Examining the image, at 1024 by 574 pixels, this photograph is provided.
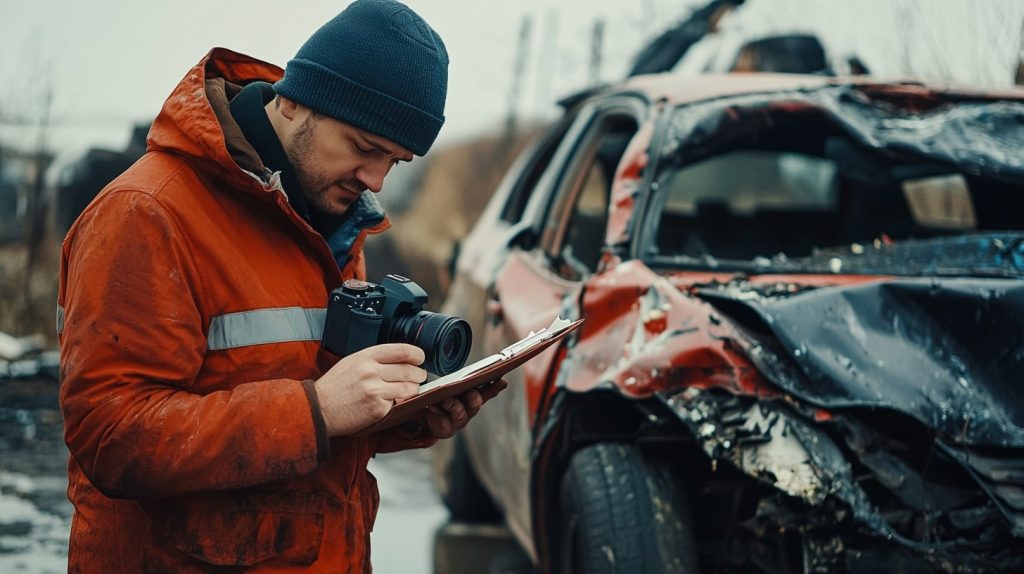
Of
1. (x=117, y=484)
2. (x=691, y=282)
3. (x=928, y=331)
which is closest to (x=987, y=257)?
(x=928, y=331)

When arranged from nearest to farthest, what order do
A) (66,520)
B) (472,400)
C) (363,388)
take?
(363,388)
(472,400)
(66,520)

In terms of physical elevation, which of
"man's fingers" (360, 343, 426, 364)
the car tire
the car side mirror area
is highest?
"man's fingers" (360, 343, 426, 364)

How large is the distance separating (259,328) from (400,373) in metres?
0.23

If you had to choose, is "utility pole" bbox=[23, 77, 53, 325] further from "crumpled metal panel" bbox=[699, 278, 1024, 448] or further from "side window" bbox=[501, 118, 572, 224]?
"crumpled metal panel" bbox=[699, 278, 1024, 448]

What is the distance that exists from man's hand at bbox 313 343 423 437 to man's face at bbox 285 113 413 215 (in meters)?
0.33

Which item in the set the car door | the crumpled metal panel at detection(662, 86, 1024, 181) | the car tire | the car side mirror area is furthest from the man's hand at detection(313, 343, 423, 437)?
the car tire

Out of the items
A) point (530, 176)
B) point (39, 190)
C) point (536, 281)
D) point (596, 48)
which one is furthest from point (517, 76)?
point (536, 281)

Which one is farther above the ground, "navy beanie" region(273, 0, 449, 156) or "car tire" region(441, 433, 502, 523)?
"navy beanie" region(273, 0, 449, 156)

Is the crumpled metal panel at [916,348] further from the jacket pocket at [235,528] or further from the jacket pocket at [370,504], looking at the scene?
the jacket pocket at [235,528]

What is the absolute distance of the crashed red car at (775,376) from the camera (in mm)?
2160

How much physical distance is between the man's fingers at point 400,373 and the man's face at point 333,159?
352 millimetres

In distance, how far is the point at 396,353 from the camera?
1.56 meters

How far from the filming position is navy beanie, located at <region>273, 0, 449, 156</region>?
1.69 meters

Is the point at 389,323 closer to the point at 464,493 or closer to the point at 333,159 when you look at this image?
the point at 333,159
